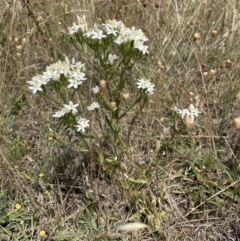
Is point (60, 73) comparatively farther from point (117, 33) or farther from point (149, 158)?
point (149, 158)

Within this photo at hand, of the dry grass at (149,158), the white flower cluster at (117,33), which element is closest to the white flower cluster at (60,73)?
the white flower cluster at (117,33)

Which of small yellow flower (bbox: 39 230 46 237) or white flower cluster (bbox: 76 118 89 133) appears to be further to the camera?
small yellow flower (bbox: 39 230 46 237)

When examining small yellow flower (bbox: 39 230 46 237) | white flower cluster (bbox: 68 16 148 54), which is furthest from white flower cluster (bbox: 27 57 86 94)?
small yellow flower (bbox: 39 230 46 237)

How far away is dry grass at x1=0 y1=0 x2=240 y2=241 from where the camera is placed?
146 centimetres

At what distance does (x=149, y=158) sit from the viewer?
5.45 ft

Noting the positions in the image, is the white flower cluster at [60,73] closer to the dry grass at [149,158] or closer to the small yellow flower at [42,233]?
the dry grass at [149,158]

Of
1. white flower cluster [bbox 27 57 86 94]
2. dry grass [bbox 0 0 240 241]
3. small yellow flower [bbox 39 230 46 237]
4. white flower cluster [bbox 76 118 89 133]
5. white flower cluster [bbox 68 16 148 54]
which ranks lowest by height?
small yellow flower [bbox 39 230 46 237]

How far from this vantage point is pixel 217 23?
2.17 meters

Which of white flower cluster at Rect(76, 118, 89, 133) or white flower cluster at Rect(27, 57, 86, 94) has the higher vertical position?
white flower cluster at Rect(27, 57, 86, 94)

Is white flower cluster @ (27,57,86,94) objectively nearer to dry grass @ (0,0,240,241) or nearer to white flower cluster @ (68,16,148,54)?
white flower cluster @ (68,16,148,54)

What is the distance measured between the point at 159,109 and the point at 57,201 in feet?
2.17

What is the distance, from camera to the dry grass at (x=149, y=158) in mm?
1458

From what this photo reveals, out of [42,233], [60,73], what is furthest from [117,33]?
[42,233]

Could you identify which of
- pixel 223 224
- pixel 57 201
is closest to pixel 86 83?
pixel 57 201
